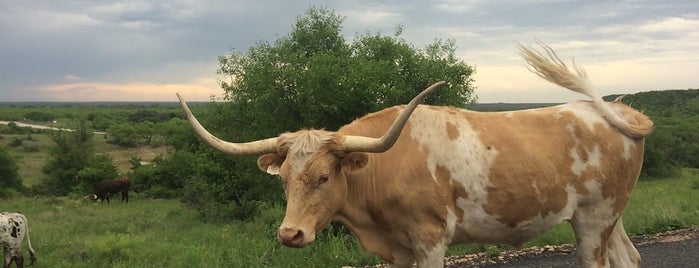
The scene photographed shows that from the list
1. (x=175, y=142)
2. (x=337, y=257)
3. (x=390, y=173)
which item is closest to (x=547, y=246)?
(x=337, y=257)

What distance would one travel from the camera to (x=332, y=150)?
4.89m

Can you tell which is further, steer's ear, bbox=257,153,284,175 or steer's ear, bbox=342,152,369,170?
steer's ear, bbox=257,153,284,175

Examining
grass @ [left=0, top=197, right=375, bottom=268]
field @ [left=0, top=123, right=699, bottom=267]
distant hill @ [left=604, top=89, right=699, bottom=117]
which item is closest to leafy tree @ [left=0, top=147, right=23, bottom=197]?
field @ [left=0, top=123, right=699, bottom=267]

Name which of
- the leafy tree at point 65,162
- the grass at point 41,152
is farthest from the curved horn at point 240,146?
the grass at point 41,152

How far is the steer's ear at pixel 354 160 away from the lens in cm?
499

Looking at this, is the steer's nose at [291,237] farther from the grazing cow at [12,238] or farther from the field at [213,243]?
the grazing cow at [12,238]

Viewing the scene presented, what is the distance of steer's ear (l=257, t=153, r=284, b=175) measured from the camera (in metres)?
5.11

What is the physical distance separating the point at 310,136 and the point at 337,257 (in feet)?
17.4

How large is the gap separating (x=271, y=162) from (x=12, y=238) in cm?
1036

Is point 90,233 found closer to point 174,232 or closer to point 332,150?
point 174,232

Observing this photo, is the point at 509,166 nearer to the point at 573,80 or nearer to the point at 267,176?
the point at 573,80

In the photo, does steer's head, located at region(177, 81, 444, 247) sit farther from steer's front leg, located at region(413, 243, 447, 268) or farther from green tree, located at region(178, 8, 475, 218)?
green tree, located at region(178, 8, 475, 218)

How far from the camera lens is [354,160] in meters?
5.00

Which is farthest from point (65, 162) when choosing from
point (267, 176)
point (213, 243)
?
point (213, 243)
